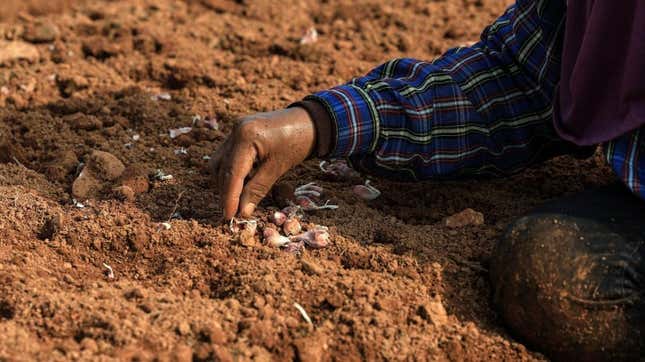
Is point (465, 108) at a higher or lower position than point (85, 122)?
higher

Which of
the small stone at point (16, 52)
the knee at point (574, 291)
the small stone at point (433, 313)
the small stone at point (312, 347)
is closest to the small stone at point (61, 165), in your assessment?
the small stone at point (16, 52)

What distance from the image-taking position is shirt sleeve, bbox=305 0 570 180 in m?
2.44

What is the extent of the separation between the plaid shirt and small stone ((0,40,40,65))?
5.01 feet

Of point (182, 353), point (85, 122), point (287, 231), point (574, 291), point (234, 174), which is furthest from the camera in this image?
point (85, 122)

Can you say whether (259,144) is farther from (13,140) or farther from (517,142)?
(13,140)

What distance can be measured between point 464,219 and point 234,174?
2.15 ft

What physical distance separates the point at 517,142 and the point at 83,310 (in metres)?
1.24

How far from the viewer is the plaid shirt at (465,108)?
2.44m

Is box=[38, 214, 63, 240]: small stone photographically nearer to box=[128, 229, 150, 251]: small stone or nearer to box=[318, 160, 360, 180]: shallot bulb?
box=[128, 229, 150, 251]: small stone

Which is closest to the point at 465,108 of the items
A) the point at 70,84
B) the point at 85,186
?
the point at 85,186

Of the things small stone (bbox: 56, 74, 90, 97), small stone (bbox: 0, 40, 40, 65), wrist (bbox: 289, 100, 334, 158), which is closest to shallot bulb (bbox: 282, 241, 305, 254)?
wrist (bbox: 289, 100, 334, 158)

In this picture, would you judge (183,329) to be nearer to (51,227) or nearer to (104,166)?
(51,227)

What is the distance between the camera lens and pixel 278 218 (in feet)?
7.99

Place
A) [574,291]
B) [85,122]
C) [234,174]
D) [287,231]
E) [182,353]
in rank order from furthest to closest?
1. [85,122]
2. [287,231]
3. [234,174]
4. [574,291]
5. [182,353]
